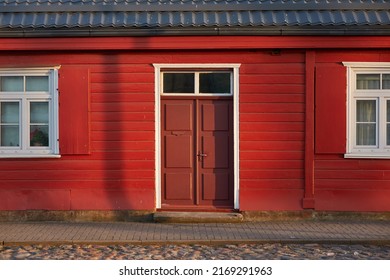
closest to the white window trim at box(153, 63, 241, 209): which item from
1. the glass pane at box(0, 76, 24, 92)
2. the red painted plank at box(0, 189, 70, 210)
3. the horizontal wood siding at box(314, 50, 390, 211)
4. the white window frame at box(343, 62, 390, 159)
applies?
the horizontal wood siding at box(314, 50, 390, 211)

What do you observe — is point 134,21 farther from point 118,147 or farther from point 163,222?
point 163,222

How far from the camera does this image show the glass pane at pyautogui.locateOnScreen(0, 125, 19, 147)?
522 inches

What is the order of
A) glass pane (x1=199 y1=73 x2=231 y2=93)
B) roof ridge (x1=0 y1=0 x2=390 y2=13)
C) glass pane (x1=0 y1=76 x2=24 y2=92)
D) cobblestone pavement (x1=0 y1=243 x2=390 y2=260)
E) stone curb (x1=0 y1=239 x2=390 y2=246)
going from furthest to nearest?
glass pane (x1=199 y1=73 x2=231 y2=93), glass pane (x1=0 y1=76 x2=24 y2=92), roof ridge (x1=0 y1=0 x2=390 y2=13), stone curb (x1=0 y1=239 x2=390 y2=246), cobblestone pavement (x1=0 y1=243 x2=390 y2=260)

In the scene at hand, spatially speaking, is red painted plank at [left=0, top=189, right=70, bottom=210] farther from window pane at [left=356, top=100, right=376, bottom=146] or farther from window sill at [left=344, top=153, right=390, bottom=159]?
window pane at [left=356, top=100, right=376, bottom=146]

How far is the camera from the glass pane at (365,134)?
13219 millimetres

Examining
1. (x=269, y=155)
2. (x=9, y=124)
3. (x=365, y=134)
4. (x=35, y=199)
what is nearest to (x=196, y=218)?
(x=269, y=155)

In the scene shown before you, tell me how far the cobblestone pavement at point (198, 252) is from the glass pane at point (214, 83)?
3.43 m

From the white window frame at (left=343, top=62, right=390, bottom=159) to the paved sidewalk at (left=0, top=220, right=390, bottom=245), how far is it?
127 centimetres

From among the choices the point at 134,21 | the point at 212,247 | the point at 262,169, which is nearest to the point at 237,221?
the point at 262,169

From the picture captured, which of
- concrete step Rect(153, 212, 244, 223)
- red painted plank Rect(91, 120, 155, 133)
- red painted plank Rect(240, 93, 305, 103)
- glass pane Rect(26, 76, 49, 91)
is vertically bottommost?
concrete step Rect(153, 212, 244, 223)

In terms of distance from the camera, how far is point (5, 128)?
13.3 metres

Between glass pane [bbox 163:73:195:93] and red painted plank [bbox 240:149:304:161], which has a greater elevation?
glass pane [bbox 163:73:195:93]

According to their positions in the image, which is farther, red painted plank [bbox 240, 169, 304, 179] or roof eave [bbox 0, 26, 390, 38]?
red painted plank [bbox 240, 169, 304, 179]

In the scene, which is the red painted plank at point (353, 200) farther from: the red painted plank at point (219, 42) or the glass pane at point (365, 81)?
the red painted plank at point (219, 42)
